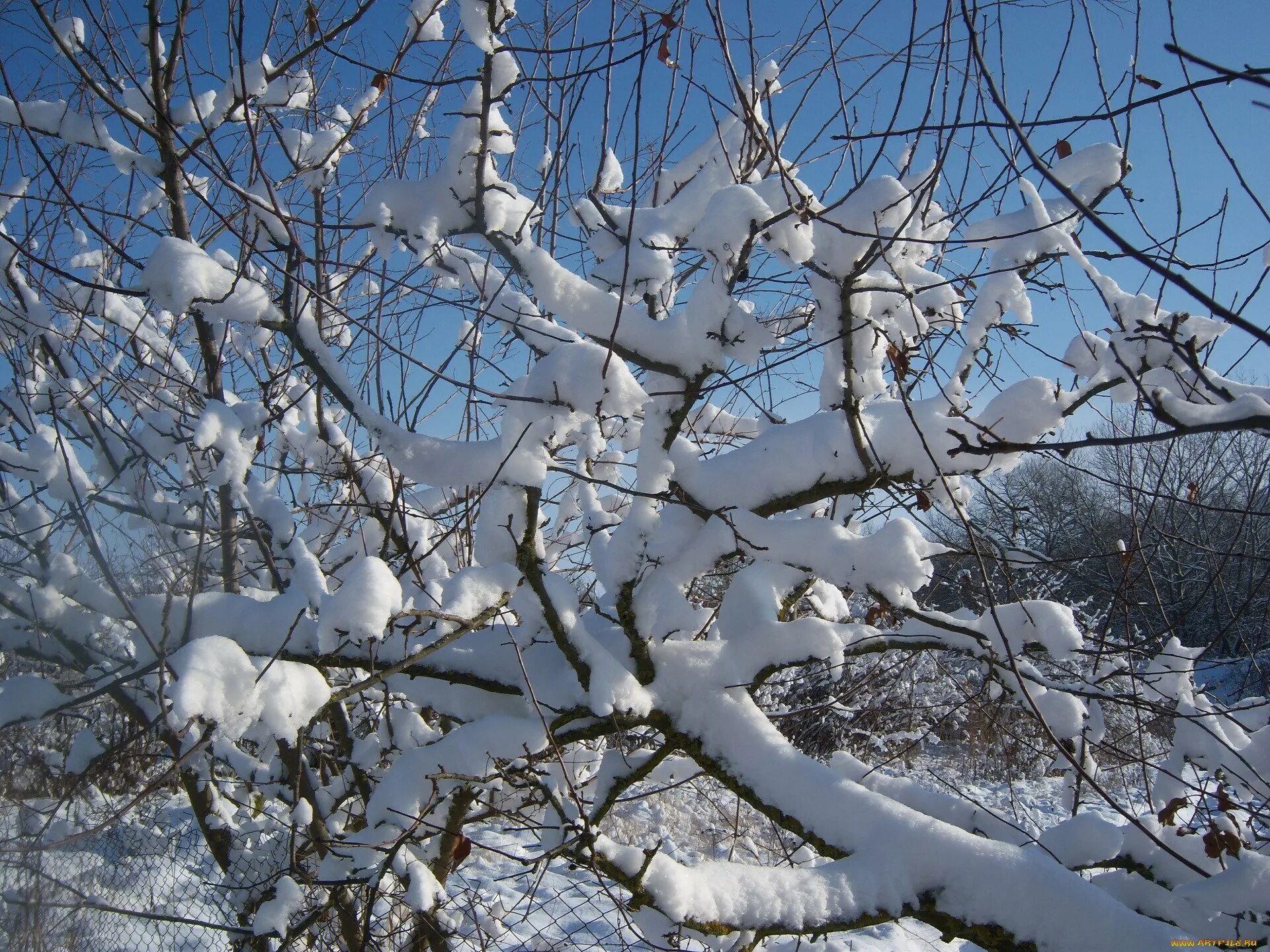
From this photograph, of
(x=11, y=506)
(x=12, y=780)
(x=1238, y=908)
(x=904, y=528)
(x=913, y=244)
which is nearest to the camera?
(x=1238, y=908)

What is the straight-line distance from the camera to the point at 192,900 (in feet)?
11.0

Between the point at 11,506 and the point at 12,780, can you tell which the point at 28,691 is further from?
the point at 11,506

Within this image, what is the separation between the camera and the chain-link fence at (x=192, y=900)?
209 cm

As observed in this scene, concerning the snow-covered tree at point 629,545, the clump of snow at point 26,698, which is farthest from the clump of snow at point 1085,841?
the clump of snow at point 26,698

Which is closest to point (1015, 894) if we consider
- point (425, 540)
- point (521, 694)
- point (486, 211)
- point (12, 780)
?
point (521, 694)

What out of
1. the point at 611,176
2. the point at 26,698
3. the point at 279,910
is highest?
the point at 611,176

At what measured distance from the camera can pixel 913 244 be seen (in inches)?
77.9

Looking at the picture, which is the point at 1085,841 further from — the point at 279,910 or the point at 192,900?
the point at 192,900

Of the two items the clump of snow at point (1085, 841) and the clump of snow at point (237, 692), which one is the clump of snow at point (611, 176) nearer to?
the clump of snow at point (237, 692)

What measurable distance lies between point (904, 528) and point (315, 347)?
1520 millimetres

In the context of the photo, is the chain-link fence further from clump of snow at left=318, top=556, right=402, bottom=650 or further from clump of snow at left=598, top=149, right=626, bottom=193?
clump of snow at left=598, top=149, right=626, bottom=193

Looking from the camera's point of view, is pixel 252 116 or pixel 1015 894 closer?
pixel 1015 894

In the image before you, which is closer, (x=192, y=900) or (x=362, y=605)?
(x=362, y=605)

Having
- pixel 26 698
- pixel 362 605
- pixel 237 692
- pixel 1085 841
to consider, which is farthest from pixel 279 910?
pixel 1085 841
